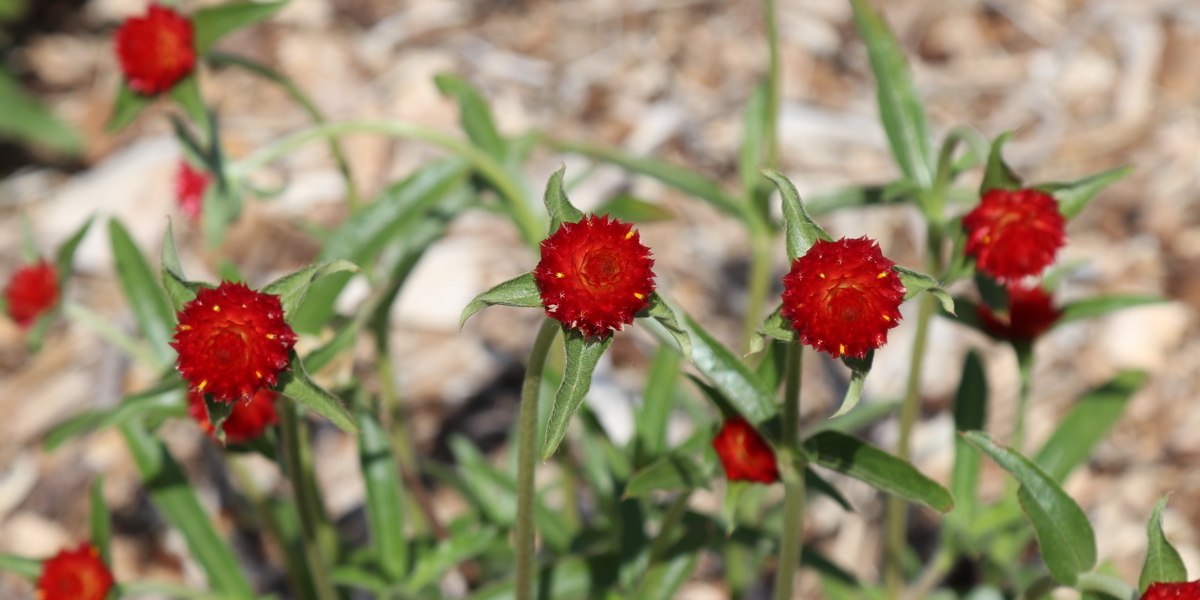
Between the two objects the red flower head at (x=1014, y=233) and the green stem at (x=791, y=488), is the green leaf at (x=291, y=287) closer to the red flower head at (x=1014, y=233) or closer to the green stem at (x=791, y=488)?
the green stem at (x=791, y=488)

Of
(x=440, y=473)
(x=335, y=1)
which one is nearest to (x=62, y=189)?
(x=335, y=1)

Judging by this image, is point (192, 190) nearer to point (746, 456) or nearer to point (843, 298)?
point (746, 456)

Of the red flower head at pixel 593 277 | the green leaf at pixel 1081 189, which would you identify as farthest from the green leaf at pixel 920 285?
the green leaf at pixel 1081 189

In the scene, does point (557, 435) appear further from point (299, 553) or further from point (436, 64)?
point (436, 64)

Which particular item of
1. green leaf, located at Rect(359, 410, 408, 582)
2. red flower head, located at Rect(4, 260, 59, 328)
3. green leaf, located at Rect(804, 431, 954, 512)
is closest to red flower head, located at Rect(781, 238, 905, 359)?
green leaf, located at Rect(804, 431, 954, 512)

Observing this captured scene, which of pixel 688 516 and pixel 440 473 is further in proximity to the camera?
pixel 440 473

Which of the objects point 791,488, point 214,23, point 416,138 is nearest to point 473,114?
point 416,138

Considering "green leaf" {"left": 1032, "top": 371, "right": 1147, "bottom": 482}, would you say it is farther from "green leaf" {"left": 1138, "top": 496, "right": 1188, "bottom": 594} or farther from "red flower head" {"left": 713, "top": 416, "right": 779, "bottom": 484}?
"red flower head" {"left": 713, "top": 416, "right": 779, "bottom": 484}
